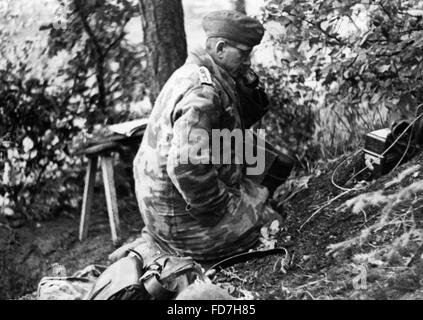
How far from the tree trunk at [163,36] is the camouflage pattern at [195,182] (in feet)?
4.88

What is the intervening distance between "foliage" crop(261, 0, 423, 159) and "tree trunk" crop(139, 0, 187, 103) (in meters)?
0.78

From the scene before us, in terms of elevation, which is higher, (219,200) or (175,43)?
(175,43)

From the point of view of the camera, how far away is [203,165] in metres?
4.22

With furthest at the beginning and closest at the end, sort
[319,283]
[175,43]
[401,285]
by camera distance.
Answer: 1. [175,43]
2. [319,283]
3. [401,285]

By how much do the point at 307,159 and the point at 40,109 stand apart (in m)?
2.26

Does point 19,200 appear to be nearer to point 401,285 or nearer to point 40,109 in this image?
point 40,109

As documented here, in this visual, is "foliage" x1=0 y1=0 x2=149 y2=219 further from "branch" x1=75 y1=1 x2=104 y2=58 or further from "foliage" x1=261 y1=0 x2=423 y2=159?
"foliage" x1=261 y1=0 x2=423 y2=159

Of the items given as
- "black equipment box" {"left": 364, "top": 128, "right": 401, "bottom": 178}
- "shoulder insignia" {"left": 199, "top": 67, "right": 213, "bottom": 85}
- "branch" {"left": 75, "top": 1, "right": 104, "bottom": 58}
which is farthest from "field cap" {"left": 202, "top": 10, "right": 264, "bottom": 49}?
"branch" {"left": 75, "top": 1, "right": 104, "bottom": 58}

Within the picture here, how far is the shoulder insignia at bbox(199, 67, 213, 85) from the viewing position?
14.1 ft

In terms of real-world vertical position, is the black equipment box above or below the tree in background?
below

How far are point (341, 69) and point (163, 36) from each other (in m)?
1.48

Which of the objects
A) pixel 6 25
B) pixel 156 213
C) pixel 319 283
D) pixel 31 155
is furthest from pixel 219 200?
pixel 6 25

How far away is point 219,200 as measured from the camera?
444cm

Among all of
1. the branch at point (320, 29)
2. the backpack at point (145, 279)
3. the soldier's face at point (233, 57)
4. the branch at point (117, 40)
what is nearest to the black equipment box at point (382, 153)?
the branch at point (320, 29)
